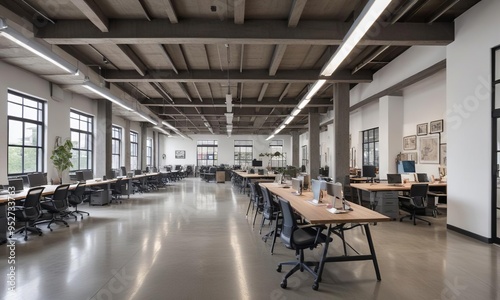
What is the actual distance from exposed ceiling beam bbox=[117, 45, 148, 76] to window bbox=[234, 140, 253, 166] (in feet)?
51.6

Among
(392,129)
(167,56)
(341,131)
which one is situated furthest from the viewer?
(392,129)

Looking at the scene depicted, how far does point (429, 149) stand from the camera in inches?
289

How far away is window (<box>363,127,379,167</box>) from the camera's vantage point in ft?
32.4

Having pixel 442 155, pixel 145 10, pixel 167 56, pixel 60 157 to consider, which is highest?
pixel 145 10

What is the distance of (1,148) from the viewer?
6.04 metres

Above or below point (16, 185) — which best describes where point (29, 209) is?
below

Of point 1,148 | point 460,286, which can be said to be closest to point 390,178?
point 460,286

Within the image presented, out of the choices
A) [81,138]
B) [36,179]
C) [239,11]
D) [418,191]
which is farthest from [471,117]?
[81,138]

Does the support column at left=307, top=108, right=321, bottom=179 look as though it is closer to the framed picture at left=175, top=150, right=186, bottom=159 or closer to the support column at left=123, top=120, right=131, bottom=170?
the support column at left=123, top=120, right=131, bottom=170

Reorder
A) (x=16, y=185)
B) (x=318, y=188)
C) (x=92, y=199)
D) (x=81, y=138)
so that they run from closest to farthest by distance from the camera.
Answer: (x=318, y=188), (x=16, y=185), (x=92, y=199), (x=81, y=138)

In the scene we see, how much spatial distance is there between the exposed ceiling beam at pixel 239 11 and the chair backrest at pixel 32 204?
4.21m

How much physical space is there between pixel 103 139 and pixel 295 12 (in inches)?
337

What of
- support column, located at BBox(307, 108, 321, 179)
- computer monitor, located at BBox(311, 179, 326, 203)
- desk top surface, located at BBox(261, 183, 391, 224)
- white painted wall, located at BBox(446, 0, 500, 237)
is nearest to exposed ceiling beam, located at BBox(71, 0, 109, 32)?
desk top surface, located at BBox(261, 183, 391, 224)

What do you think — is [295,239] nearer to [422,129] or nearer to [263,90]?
[422,129]
